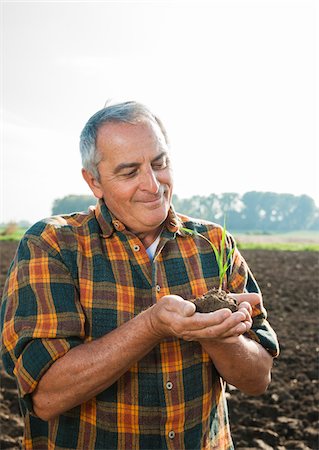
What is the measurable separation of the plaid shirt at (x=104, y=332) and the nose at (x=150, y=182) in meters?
0.22

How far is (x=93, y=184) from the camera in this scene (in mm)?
2580

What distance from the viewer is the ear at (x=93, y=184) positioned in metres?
2.56

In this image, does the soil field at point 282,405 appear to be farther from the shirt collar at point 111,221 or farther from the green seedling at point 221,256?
the shirt collar at point 111,221

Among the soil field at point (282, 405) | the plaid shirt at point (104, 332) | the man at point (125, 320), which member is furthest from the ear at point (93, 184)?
the soil field at point (282, 405)

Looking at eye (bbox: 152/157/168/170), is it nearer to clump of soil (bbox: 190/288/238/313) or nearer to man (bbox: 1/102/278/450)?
man (bbox: 1/102/278/450)

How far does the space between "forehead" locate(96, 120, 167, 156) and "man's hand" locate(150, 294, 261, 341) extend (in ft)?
2.25

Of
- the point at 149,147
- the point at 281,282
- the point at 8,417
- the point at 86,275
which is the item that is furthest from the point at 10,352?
the point at 281,282

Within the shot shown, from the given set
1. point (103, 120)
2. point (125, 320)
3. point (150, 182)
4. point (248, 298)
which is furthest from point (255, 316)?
point (103, 120)

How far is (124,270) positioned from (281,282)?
445 inches

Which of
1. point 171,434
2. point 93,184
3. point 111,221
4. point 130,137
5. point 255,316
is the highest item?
point 130,137

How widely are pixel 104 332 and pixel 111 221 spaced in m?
0.49

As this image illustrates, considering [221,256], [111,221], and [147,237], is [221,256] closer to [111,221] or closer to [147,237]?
[147,237]

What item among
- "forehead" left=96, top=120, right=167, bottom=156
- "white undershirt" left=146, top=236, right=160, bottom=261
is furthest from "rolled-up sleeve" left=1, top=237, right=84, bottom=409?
"forehead" left=96, top=120, right=167, bottom=156

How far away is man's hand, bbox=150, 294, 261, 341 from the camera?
2020mm
